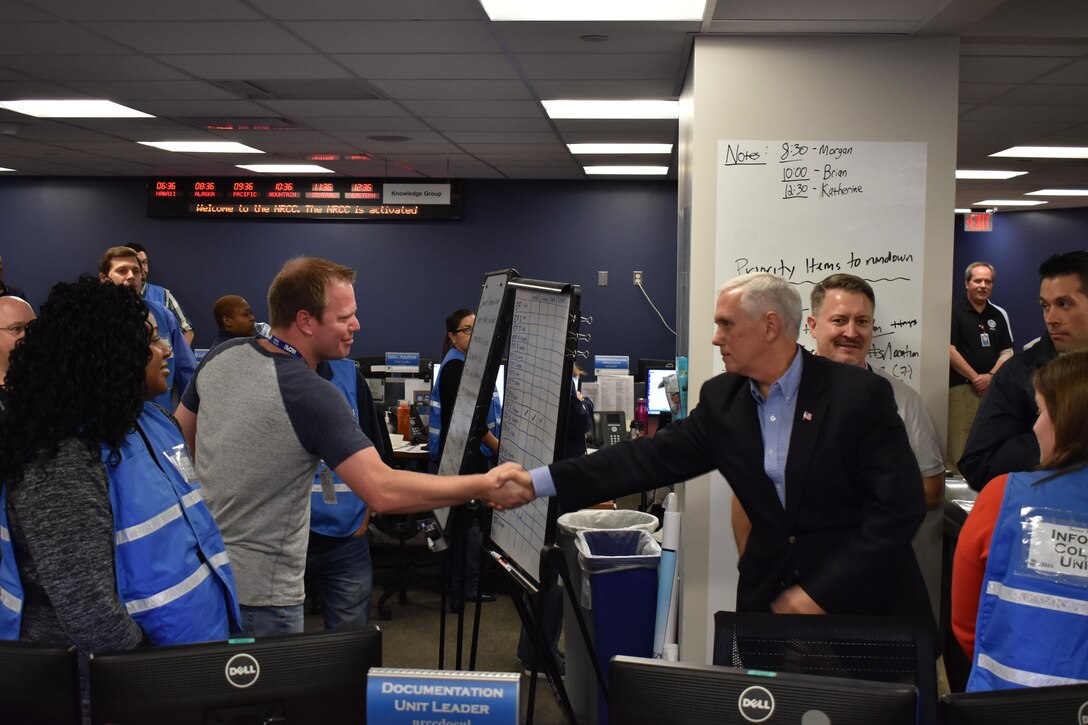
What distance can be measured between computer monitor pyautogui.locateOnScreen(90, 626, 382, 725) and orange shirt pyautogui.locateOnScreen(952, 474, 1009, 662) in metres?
1.26

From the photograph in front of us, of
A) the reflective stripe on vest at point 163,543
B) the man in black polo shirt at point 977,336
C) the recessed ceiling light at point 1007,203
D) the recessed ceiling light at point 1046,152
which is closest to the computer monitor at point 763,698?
the reflective stripe on vest at point 163,543

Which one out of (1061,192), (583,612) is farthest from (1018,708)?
(1061,192)

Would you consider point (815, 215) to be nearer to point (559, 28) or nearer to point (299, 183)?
point (559, 28)

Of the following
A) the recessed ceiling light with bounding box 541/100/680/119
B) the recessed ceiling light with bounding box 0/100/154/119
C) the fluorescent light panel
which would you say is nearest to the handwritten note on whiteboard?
the recessed ceiling light with bounding box 541/100/680/119

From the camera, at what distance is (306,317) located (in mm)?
2248

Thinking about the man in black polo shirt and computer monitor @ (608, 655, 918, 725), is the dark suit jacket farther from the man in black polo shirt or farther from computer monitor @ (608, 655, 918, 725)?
the man in black polo shirt

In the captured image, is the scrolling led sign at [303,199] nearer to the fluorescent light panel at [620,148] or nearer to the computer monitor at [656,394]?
the fluorescent light panel at [620,148]

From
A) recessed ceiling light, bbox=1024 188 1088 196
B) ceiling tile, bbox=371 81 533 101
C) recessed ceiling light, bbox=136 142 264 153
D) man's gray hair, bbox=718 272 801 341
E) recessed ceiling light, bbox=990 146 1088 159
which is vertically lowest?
man's gray hair, bbox=718 272 801 341

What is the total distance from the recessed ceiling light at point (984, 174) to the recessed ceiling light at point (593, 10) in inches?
236

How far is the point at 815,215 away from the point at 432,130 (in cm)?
382

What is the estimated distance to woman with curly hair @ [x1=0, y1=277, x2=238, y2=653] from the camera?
160 cm

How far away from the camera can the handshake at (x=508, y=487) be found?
2.34 metres

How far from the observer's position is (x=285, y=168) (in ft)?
28.4

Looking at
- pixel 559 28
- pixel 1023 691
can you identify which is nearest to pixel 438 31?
pixel 559 28
